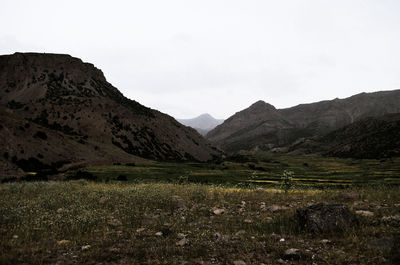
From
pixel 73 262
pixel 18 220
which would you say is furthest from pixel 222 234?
pixel 18 220

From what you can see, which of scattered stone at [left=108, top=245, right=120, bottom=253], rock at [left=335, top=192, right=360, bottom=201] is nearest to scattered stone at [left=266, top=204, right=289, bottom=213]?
rock at [left=335, top=192, right=360, bottom=201]

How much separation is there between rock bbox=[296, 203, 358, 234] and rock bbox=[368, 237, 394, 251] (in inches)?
56.6

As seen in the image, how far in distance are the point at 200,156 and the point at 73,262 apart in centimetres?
14101

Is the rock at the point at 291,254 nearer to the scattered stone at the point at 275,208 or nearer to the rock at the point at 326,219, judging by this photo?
the rock at the point at 326,219

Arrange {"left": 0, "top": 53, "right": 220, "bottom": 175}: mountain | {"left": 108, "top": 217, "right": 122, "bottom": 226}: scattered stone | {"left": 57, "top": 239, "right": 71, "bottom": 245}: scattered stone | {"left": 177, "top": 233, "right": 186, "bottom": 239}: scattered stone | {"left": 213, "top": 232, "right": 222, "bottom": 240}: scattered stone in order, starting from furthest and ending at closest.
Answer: {"left": 0, "top": 53, "right": 220, "bottom": 175}: mountain
{"left": 108, "top": 217, "right": 122, "bottom": 226}: scattered stone
{"left": 177, "top": 233, "right": 186, "bottom": 239}: scattered stone
{"left": 213, "top": 232, "right": 222, "bottom": 240}: scattered stone
{"left": 57, "top": 239, "right": 71, "bottom": 245}: scattered stone

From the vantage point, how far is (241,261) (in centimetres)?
676

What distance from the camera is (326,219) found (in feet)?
30.1

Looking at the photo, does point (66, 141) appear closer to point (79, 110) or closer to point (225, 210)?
point (79, 110)

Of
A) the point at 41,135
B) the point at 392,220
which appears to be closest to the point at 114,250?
the point at 392,220

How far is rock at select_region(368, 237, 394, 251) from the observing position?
276 inches

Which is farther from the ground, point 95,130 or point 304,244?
point 95,130

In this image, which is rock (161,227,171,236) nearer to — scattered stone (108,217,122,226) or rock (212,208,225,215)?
scattered stone (108,217,122,226)

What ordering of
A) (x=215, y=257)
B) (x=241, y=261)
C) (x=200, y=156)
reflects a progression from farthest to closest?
(x=200, y=156)
(x=215, y=257)
(x=241, y=261)

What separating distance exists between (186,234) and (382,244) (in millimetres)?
6124
